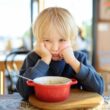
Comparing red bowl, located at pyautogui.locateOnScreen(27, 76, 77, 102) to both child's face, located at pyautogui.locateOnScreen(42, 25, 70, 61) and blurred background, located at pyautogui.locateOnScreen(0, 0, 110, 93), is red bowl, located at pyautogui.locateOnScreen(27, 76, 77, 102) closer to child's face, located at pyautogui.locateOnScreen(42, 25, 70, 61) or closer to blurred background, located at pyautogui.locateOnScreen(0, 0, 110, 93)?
child's face, located at pyautogui.locateOnScreen(42, 25, 70, 61)

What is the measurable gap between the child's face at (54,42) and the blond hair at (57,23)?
0.01m

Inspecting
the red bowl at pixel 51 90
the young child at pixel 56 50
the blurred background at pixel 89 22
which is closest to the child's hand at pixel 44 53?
the young child at pixel 56 50

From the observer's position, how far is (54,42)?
96cm

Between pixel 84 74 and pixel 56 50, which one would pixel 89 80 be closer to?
pixel 84 74

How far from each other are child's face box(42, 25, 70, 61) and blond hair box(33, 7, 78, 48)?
0.01 m

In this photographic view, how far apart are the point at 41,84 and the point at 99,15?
122 inches

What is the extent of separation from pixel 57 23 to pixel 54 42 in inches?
2.7

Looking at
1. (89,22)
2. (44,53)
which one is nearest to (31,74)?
(44,53)

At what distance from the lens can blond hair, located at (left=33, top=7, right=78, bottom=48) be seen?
0.96 m

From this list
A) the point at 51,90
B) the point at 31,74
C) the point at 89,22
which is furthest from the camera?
the point at 89,22

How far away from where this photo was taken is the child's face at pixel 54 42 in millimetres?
951

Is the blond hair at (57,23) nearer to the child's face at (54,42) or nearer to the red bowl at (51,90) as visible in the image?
the child's face at (54,42)

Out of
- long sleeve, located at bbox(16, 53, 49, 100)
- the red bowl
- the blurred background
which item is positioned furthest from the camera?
the blurred background

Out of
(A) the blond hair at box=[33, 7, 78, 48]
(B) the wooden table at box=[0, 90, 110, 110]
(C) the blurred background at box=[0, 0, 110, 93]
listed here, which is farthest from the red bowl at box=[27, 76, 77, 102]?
(C) the blurred background at box=[0, 0, 110, 93]
